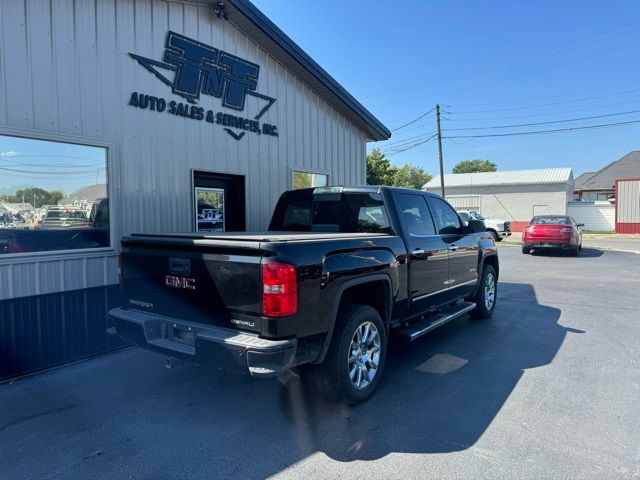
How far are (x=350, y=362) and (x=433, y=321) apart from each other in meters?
1.68

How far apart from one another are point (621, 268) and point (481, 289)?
9.68 metres

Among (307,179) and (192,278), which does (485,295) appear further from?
(192,278)

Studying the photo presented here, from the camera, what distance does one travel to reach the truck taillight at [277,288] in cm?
323

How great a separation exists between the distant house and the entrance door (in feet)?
160

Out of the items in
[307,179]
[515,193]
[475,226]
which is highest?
[515,193]

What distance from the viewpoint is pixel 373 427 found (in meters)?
3.65

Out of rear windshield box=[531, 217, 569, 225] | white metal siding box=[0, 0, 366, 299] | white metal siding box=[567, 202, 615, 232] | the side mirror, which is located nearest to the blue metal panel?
white metal siding box=[0, 0, 366, 299]

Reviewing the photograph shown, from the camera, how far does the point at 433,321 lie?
5.30 metres

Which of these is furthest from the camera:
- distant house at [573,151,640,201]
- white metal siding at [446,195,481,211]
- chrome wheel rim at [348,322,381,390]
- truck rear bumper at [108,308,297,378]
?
distant house at [573,151,640,201]

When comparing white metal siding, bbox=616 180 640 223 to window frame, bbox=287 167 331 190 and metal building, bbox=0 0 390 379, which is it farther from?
→ metal building, bbox=0 0 390 379

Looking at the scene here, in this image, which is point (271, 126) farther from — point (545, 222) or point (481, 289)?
point (545, 222)

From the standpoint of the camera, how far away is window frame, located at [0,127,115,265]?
4759 mm

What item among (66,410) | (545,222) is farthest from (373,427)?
(545,222)

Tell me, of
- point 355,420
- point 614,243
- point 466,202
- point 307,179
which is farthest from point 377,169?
point 355,420
